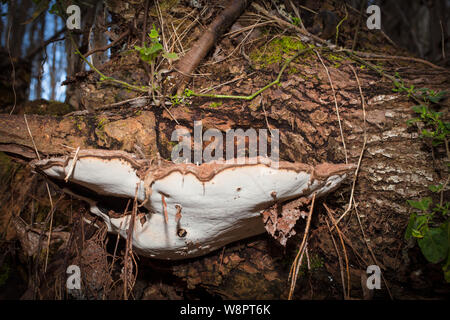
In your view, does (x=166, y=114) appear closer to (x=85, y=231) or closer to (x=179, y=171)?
(x=179, y=171)

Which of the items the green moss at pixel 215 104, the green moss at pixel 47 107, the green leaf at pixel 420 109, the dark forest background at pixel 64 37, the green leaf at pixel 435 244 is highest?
the dark forest background at pixel 64 37

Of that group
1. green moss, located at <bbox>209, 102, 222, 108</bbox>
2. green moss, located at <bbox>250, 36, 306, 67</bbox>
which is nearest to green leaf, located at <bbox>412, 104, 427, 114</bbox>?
green moss, located at <bbox>250, 36, 306, 67</bbox>

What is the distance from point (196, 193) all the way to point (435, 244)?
4.76 feet

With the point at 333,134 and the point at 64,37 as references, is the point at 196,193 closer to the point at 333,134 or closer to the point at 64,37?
the point at 333,134

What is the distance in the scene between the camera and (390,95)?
5.68 ft

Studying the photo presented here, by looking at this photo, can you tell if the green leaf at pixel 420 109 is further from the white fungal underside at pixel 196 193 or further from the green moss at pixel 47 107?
the green moss at pixel 47 107

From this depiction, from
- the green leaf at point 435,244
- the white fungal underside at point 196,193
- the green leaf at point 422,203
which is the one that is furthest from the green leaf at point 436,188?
the white fungal underside at point 196,193

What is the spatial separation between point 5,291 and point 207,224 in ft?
10.1

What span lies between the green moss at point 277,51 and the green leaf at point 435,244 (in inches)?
60.2

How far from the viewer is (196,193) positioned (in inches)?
49.6

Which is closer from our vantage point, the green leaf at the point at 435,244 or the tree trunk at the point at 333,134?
the green leaf at the point at 435,244

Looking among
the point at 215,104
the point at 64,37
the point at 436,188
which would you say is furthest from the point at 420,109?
the point at 64,37

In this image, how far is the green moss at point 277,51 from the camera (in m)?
1.91
